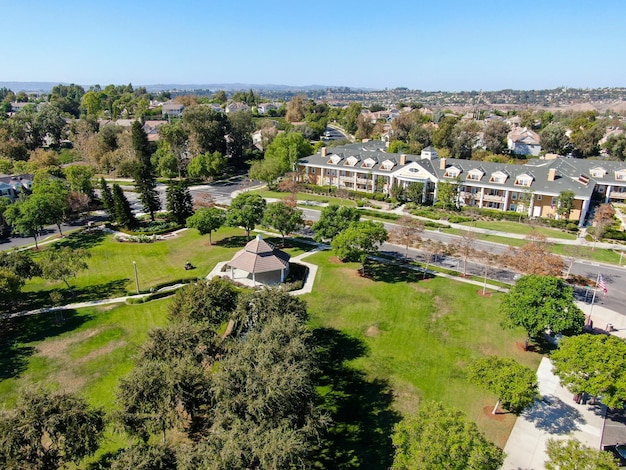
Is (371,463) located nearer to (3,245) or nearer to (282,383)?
(282,383)

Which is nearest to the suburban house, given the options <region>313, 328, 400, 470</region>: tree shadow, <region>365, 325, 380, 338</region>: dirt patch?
<region>365, 325, 380, 338</region>: dirt patch

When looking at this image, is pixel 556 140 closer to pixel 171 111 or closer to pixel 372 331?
pixel 372 331

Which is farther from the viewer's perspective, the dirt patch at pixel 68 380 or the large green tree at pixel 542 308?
the large green tree at pixel 542 308

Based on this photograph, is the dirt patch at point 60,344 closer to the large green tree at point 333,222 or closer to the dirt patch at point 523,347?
the large green tree at point 333,222

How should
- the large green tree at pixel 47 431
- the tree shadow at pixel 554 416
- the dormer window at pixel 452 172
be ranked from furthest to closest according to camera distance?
the dormer window at pixel 452 172, the tree shadow at pixel 554 416, the large green tree at pixel 47 431

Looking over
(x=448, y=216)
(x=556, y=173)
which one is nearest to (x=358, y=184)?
(x=448, y=216)

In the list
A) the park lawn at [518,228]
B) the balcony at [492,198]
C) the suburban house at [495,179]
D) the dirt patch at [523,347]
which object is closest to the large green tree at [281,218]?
the dirt patch at [523,347]

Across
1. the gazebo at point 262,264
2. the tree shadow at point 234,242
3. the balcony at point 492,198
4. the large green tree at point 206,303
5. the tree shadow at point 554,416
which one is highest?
the large green tree at point 206,303
